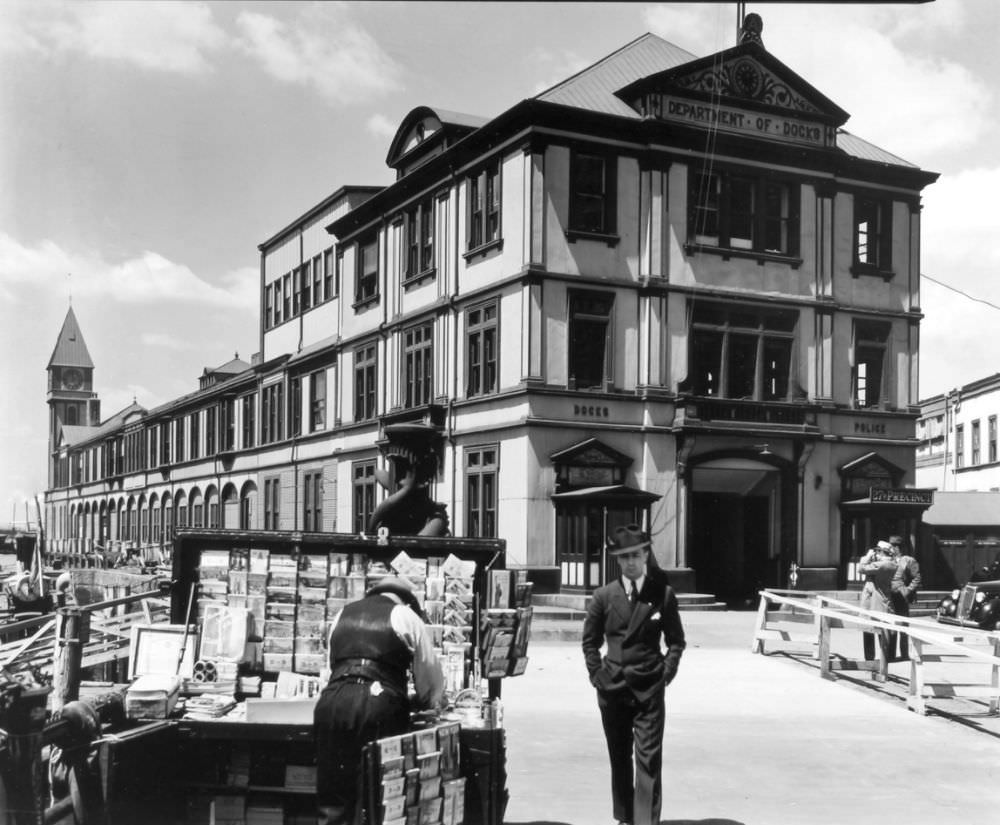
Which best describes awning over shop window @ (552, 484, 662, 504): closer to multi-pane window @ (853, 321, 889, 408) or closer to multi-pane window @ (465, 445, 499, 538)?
multi-pane window @ (465, 445, 499, 538)

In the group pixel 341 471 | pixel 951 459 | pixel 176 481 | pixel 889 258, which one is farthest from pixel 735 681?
pixel 176 481

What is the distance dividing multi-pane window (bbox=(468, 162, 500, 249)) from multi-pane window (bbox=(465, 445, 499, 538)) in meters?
5.53

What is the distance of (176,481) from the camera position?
63.2 metres

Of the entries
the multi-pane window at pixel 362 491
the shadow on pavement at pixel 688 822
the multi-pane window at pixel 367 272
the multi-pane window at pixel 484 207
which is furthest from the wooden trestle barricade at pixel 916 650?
the multi-pane window at pixel 367 272

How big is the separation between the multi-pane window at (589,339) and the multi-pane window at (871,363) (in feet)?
26.3

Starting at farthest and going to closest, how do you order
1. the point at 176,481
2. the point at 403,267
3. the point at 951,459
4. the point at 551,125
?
the point at 176,481
the point at 951,459
the point at 403,267
the point at 551,125

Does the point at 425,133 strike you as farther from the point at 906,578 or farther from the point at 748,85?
the point at 906,578

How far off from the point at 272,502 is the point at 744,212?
24672 mm

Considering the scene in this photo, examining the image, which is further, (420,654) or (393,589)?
(393,589)

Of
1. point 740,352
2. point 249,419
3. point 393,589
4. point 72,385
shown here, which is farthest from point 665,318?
point 72,385

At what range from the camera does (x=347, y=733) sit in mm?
6215

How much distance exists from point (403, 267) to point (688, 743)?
25.5m

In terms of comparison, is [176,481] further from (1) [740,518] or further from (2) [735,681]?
(2) [735,681]

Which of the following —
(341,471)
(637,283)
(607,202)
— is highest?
(607,202)
